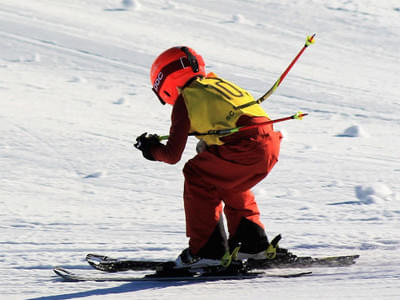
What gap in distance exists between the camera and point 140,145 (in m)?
3.54

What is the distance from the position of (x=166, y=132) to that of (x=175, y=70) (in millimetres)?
3137

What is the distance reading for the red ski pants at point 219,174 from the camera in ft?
11.4

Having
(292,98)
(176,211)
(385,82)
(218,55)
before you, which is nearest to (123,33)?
(218,55)

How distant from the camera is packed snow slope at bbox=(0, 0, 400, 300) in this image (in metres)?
3.92

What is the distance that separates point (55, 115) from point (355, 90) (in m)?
3.41

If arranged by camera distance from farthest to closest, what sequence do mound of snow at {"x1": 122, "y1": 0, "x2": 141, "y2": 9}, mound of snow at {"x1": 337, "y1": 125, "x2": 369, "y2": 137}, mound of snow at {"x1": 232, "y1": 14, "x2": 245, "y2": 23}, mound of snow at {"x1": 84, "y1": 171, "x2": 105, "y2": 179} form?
1. mound of snow at {"x1": 122, "y1": 0, "x2": 141, "y2": 9}
2. mound of snow at {"x1": 232, "y1": 14, "x2": 245, "y2": 23}
3. mound of snow at {"x1": 337, "y1": 125, "x2": 369, "y2": 137}
4. mound of snow at {"x1": 84, "y1": 171, "x2": 105, "y2": 179}

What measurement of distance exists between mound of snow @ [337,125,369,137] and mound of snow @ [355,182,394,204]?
4.82 ft

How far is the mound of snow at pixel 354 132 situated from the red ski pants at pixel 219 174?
3358 millimetres

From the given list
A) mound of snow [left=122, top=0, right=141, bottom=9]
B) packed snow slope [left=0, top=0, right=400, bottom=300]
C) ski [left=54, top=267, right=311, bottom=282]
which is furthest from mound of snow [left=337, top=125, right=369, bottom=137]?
mound of snow [left=122, top=0, right=141, bottom=9]

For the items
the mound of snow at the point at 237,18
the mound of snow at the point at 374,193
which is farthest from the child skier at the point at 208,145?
the mound of snow at the point at 237,18

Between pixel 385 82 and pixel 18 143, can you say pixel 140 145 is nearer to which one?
pixel 18 143

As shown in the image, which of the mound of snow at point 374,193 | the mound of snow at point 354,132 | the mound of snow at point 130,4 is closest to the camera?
the mound of snow at point 374,193

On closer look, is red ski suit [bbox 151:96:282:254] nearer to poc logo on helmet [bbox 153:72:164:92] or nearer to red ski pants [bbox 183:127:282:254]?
red ski pants [bbox 183:127:282:254]

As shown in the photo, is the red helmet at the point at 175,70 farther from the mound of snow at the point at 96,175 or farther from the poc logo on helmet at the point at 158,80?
the mound of snow at the point at 96,175
